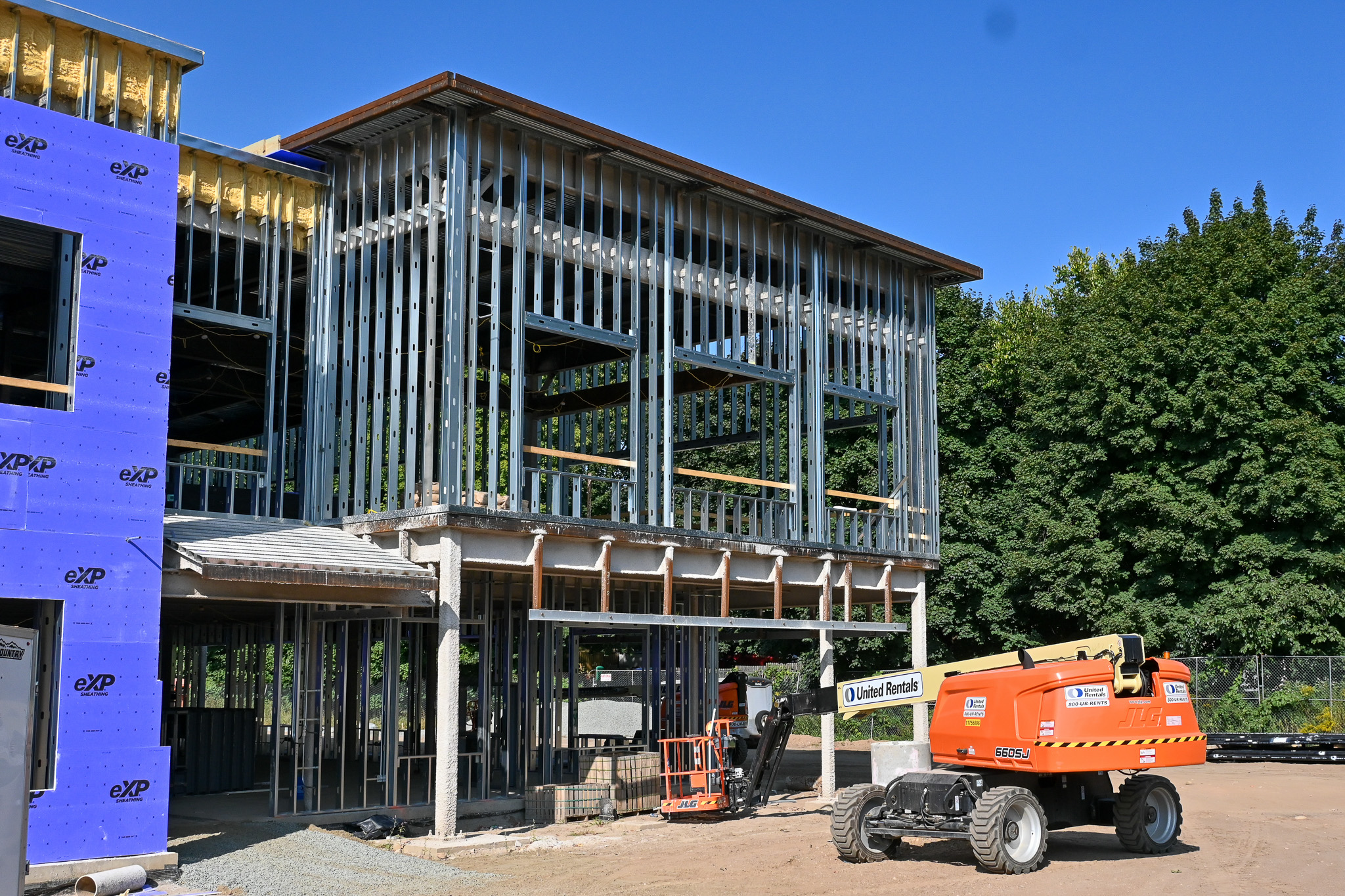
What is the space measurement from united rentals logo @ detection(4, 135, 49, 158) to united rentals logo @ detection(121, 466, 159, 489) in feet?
11.4

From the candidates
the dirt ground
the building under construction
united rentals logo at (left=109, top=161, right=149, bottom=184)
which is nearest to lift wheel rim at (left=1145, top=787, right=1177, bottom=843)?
the dirt ground

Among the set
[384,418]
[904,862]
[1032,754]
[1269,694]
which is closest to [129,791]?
[384,418]

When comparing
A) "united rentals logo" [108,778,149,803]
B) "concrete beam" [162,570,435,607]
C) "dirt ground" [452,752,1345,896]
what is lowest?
"dirt ground" [452,752,1345,896]

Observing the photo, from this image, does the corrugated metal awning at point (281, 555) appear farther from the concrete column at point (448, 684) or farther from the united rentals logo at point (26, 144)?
the united rentals logo at point (26, 144)

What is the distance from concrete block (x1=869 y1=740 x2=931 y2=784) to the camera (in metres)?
16.2

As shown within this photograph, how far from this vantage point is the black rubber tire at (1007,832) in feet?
47.1

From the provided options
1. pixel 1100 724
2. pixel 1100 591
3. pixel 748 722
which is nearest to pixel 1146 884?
pixel 1100 724

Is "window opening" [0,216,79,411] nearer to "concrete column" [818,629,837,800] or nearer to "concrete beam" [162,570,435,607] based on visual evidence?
"concrete beam" [162,570,435,607]

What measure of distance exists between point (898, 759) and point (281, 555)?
7.86m

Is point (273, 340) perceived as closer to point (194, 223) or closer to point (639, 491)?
point (194, 223)

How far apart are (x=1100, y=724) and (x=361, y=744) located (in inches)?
429

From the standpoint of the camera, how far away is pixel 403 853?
53.4 ft

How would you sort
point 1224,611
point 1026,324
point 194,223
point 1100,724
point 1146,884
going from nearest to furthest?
point 1146,884, point 1100,724, point 194,223, point 1224,611, point 1026,324

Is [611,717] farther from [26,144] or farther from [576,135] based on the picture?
[26,144]
